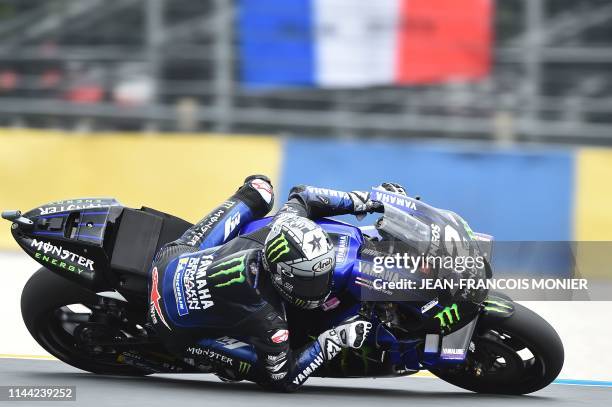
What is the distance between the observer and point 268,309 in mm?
5465

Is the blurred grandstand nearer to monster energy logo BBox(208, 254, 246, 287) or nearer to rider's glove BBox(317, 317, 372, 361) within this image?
monster energy logo BBox(208, 254, 246, 287)

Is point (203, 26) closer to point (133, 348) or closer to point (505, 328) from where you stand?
point (133, 348)

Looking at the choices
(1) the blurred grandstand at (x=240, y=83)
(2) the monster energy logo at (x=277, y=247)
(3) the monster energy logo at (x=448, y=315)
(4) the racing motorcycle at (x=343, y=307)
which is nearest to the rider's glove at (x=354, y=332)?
(4) the racing motorcycle at (x=343, y=307)

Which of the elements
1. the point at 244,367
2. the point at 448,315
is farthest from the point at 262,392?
the point at 448,315

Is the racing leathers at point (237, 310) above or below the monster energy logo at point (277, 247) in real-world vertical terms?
below

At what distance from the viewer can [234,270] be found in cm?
548

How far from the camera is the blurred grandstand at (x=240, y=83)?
34.9ft

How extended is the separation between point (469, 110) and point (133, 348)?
562 centimetres

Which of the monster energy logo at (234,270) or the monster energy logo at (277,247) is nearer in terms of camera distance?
the monster energy logo at (277,247)

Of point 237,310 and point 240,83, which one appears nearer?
point 237,310

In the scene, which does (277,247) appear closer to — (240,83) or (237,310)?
(237,310)

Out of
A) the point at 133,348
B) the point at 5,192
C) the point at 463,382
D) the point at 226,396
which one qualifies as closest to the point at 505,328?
the point at 463,382

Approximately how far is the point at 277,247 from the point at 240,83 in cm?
604

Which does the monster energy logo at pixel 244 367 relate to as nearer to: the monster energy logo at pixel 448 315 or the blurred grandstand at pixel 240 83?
the monster energy logo at pixel 448 315
